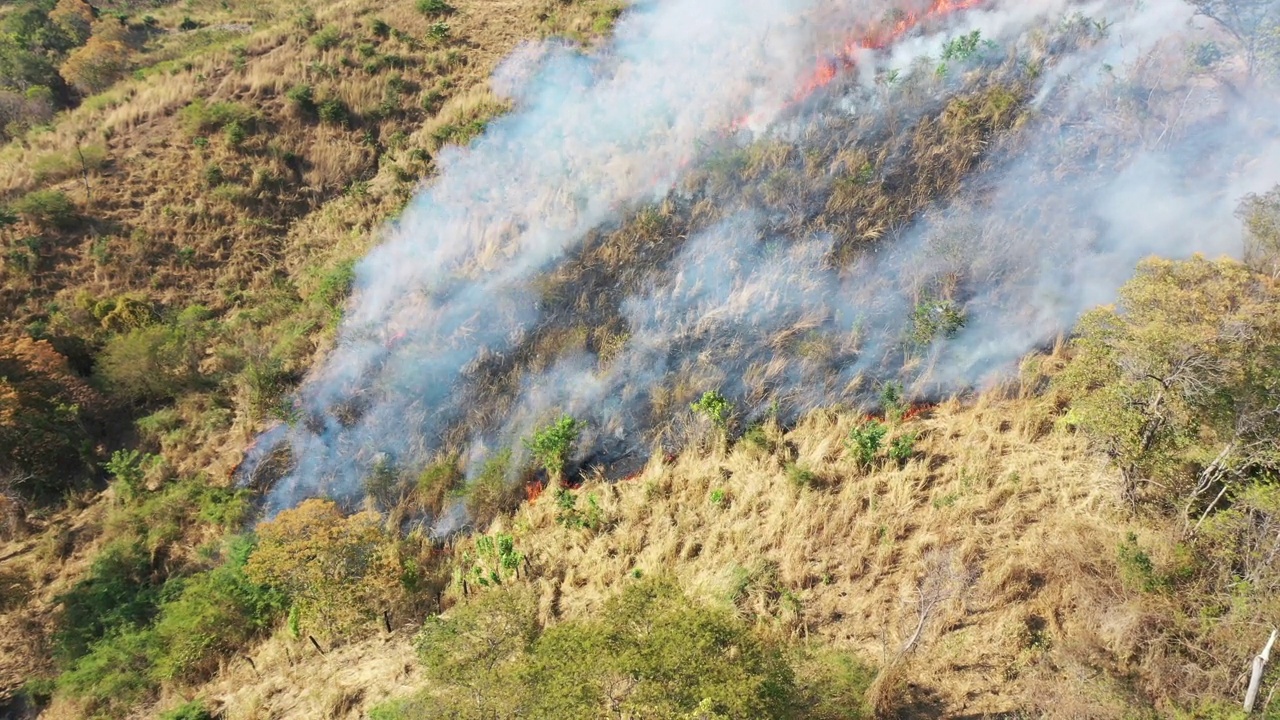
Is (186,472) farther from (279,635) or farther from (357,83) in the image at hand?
(357,83)

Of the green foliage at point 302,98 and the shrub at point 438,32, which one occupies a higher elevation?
the shrub at point 438,32

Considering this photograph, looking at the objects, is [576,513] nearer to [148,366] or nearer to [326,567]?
[326,567]

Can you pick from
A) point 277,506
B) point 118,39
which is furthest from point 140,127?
point 277,506

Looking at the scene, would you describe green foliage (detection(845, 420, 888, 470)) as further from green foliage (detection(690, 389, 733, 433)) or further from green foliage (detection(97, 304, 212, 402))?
green foliage (detection(97, 304, 212, 402))

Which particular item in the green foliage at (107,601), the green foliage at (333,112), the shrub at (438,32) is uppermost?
the shrub at (438,32)

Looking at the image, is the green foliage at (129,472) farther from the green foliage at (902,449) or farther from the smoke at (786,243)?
the green foliage at (902,449)

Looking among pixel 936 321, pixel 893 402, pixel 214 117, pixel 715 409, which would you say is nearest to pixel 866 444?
pixel 893 402

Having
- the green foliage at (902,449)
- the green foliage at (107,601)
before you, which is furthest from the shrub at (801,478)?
the green foliage at (107,601)
